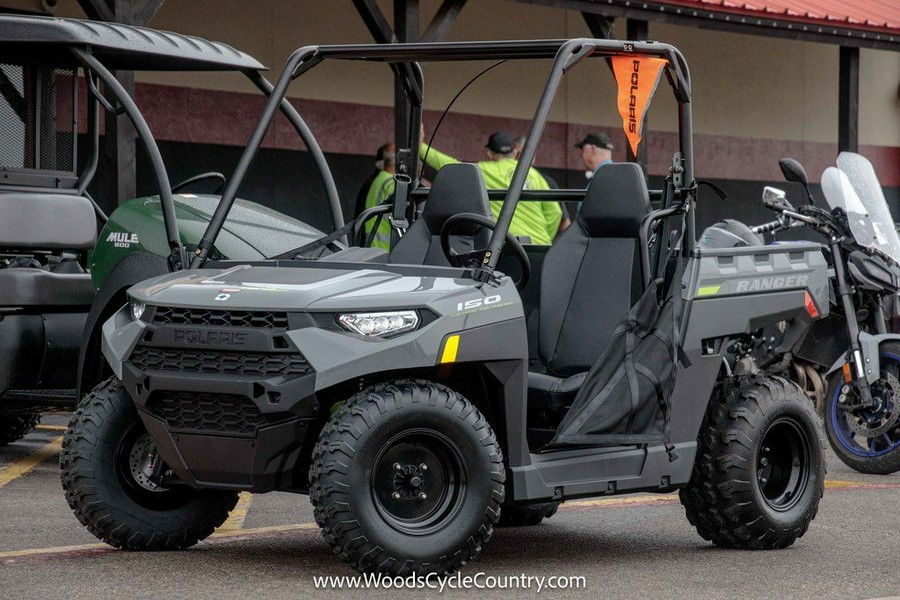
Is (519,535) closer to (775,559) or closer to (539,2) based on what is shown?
(775,559)

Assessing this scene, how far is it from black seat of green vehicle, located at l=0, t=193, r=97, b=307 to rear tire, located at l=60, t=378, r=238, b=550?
254cm

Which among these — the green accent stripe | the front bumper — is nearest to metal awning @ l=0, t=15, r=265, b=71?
the front bumper

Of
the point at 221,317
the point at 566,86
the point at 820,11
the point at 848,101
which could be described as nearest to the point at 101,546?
the point at 221,317

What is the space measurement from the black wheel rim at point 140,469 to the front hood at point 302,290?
564 mm

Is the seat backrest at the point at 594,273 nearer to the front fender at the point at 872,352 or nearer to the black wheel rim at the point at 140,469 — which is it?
the black wheel rim at the point at 140,469

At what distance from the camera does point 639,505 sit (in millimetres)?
8102

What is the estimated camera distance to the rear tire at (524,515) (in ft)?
24.2

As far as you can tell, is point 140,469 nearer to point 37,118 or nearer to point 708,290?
point 708,290

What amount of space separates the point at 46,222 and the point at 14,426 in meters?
1.93

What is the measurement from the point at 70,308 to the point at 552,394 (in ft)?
11.4

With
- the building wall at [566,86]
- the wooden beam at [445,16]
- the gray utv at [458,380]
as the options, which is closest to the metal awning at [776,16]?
the wooden beam at [445,16]

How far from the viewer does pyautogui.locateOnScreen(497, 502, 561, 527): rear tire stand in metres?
7.38

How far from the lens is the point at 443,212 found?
693 centimetres

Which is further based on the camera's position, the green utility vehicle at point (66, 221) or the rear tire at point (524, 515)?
the green utility vehicle at point (66, 221)
